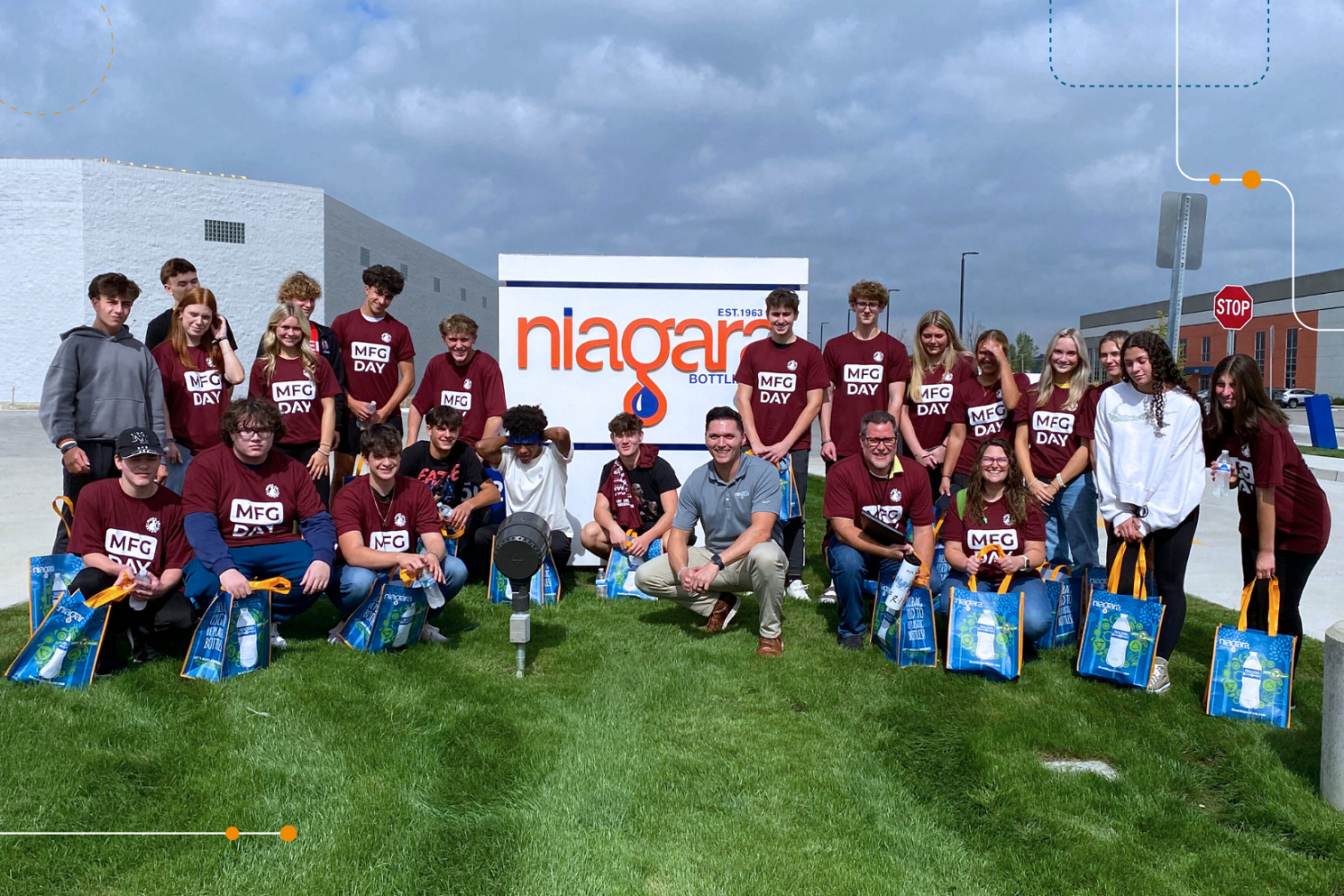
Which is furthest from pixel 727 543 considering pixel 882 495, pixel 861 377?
pixel 861 377

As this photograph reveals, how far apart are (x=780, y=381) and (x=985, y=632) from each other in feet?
7.71

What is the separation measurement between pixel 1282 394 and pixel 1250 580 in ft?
171

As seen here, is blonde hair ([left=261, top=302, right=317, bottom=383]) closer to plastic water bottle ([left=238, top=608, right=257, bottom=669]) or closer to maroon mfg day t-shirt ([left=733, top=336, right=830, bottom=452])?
plastic water bottle ([left=238, top=608, right=257, bottom=669])

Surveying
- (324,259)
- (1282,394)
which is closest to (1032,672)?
(324,259)

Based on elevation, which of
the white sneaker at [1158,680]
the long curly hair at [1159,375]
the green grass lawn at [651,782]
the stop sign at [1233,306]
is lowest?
the green grass lawn at [651,782]

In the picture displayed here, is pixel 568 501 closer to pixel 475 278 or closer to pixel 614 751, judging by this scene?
pixel 614 751

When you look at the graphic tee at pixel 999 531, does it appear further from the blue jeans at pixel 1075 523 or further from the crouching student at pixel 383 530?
the crouching student at pixel 383 530

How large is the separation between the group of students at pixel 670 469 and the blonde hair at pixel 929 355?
2cm

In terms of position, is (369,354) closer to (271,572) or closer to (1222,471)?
(271,572)

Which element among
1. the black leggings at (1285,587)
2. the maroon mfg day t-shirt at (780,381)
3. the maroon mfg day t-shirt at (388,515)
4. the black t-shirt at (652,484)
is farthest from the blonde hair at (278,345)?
the black leggings at (1285,587)

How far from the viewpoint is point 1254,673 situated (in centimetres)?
412

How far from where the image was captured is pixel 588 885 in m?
2.78

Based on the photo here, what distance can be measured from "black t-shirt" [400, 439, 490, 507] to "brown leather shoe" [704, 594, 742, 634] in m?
1.81

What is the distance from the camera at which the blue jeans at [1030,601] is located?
4.89 metres
